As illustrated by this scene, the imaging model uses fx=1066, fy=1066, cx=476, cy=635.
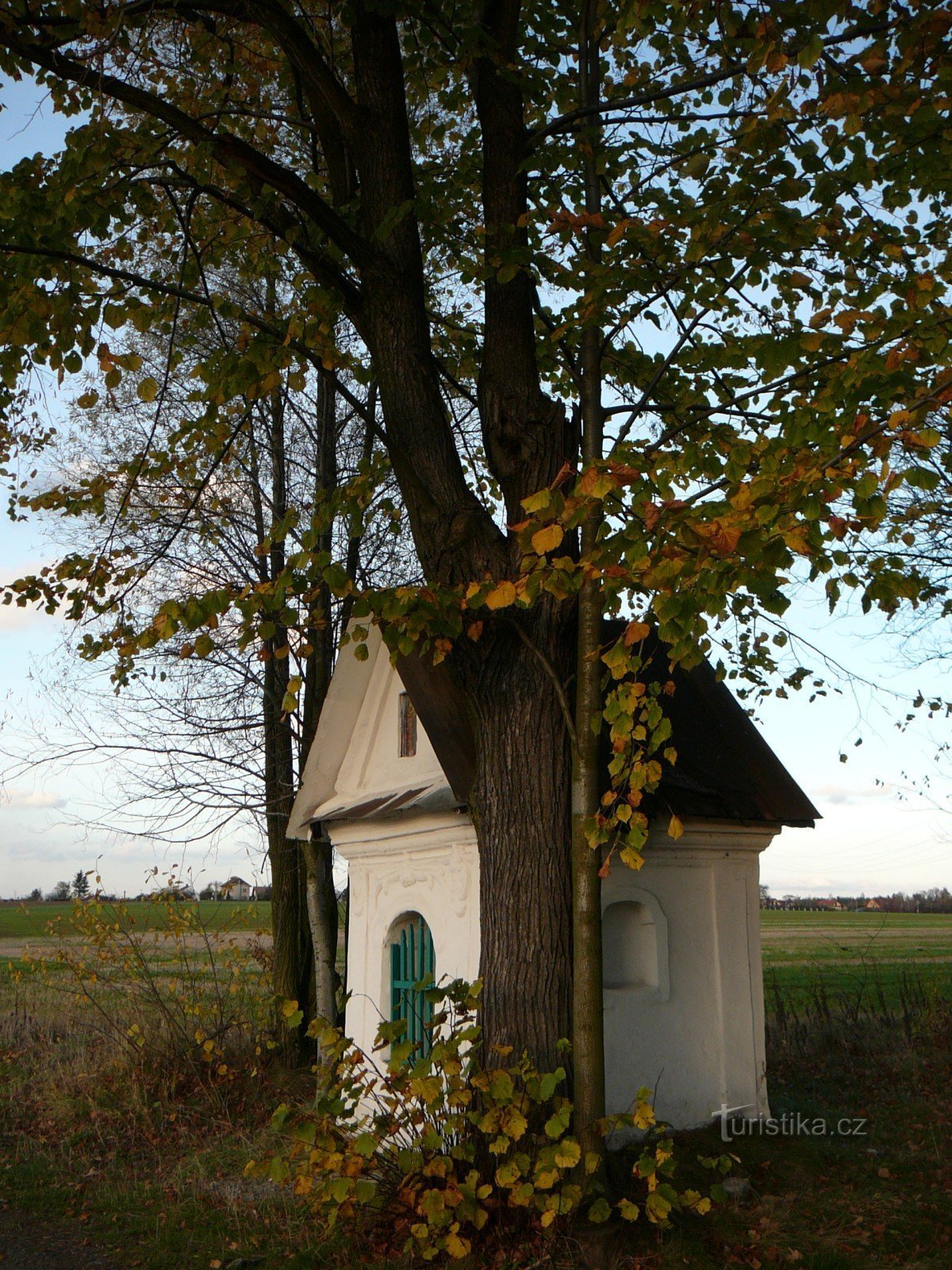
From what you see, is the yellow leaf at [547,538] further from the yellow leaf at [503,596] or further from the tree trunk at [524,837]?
the tree trunk at [524,837]

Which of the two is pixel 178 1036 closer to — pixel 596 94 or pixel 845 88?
pixel 596 94

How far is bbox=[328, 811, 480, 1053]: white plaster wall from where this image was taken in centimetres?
771

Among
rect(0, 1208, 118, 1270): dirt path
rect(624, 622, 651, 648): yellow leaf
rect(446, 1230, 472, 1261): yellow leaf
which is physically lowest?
rect(0, 1208, 118, 1270): dirt path

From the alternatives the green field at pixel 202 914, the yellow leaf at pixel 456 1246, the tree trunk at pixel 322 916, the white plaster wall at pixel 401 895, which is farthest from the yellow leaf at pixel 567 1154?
the green field at pixel 202 914

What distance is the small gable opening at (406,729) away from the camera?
9.13 meters

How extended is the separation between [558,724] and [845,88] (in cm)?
409

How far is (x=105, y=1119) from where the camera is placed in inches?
405

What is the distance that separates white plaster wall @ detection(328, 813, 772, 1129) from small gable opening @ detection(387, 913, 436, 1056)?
246 mm

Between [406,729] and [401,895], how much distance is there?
1.44 m

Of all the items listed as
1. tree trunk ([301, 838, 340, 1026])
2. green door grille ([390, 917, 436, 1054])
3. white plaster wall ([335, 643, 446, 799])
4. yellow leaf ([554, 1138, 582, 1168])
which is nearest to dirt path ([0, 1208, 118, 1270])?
green door grille ([390, 917, 436, 1054])

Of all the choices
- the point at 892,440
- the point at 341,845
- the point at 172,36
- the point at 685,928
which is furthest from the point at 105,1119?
the point at 172,36

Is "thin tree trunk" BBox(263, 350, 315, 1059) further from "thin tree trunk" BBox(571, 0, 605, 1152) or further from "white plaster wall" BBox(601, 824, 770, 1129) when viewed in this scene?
"thin tree trunk" BBox(571, 0, 605, 1152)

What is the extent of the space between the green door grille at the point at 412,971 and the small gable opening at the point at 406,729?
1394 mm

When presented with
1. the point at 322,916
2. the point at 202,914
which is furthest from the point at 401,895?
the point at 202,914
